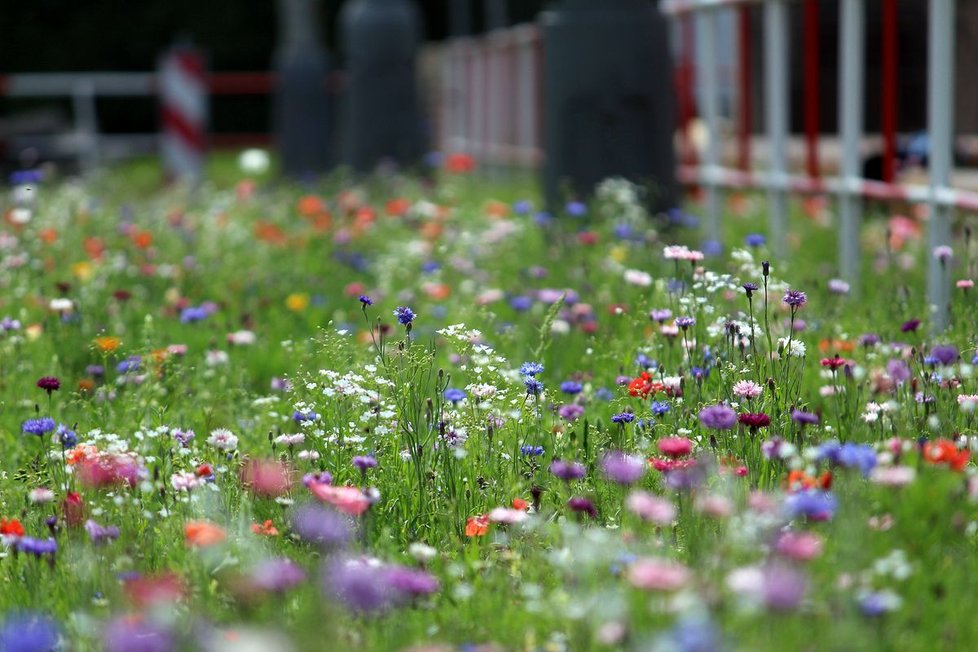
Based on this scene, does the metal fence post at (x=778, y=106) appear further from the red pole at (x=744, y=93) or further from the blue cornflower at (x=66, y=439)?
the blue cornflower at (x=66, y=439)

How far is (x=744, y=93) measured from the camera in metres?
8.68

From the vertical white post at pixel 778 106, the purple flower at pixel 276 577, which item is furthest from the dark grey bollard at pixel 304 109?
the purple flower at pixel 276 577

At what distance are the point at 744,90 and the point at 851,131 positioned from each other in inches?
75.4

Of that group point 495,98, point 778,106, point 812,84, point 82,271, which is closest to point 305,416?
point 82,271

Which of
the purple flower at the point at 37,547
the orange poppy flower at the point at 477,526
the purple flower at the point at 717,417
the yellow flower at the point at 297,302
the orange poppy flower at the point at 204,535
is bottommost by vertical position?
the yellow flower at the point at 297,302

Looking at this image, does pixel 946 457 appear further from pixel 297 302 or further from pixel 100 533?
pixel 297 302

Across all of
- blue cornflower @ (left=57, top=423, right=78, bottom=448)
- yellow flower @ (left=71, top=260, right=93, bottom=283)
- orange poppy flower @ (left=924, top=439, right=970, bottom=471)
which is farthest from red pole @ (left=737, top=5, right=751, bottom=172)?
orange poppy flower @ (left=924, top=439, right=970, bottom=471)

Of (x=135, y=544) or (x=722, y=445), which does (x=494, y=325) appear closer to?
(x=722, y=445)

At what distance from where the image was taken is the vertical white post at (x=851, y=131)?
21.6ft

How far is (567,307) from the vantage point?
5.11 meters

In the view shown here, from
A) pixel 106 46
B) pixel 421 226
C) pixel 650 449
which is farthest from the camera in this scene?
pixel 106 46

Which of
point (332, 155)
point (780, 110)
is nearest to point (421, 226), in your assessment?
point (780, 110)

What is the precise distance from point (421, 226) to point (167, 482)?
16.2 ft

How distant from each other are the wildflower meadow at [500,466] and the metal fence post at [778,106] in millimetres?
1558
